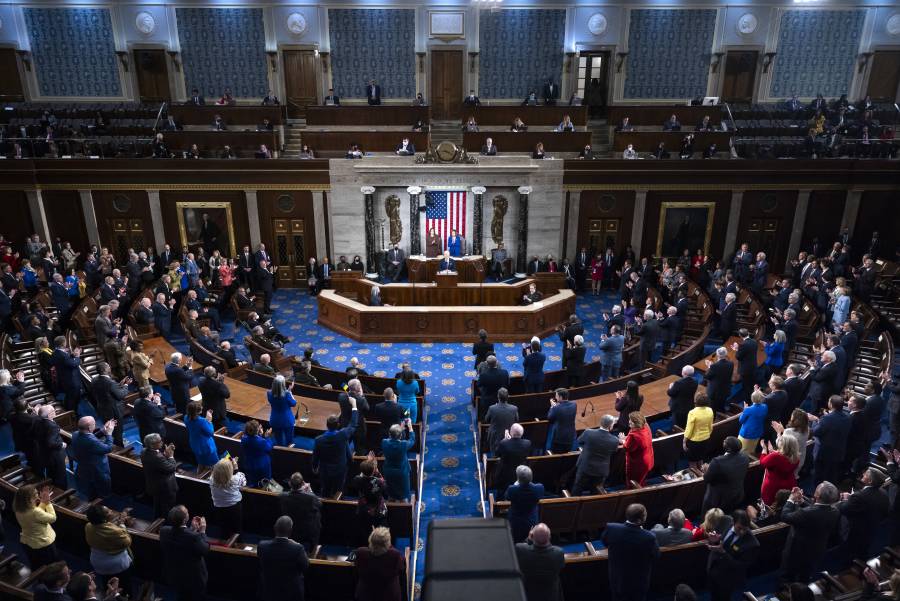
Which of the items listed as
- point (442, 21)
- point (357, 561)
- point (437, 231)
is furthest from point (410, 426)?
point (442, 21)

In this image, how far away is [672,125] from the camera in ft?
60.6

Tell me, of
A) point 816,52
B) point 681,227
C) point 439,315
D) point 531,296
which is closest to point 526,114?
point 681,227

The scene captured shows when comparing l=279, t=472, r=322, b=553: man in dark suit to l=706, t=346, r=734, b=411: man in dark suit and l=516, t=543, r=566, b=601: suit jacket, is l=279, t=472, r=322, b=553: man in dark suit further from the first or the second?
l=706, t=346, r=734, b=411: man in dark suit

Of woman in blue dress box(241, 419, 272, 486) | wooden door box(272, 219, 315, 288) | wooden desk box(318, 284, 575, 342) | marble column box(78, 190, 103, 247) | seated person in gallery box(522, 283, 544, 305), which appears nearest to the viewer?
woman in blue dress box(241, 419, 272, 486)

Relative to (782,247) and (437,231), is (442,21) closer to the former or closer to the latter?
(437,231)

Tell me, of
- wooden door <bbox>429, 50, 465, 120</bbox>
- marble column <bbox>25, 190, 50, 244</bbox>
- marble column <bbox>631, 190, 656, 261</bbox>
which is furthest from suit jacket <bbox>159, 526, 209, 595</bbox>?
wooden door <bbox>429, 50, 465, 120</bbox>

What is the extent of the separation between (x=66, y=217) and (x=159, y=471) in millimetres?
14375

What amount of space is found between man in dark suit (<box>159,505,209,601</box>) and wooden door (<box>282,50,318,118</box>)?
57.4 feet

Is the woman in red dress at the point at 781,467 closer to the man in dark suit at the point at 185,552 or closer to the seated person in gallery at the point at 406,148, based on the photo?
the man in dark suit at the point at 185,552

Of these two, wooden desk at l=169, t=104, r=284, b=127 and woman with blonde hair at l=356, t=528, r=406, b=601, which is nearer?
woman with blonde hair at l=356, t=528, r=406, b=601

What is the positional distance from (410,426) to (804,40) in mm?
20067

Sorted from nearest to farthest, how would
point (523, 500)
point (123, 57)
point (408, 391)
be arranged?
point (523, 500) → point (408, 391) → point (123, 57)

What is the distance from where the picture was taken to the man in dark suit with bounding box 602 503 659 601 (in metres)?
4.74

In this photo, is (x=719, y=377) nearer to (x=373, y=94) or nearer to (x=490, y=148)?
(x=490, y=148)
